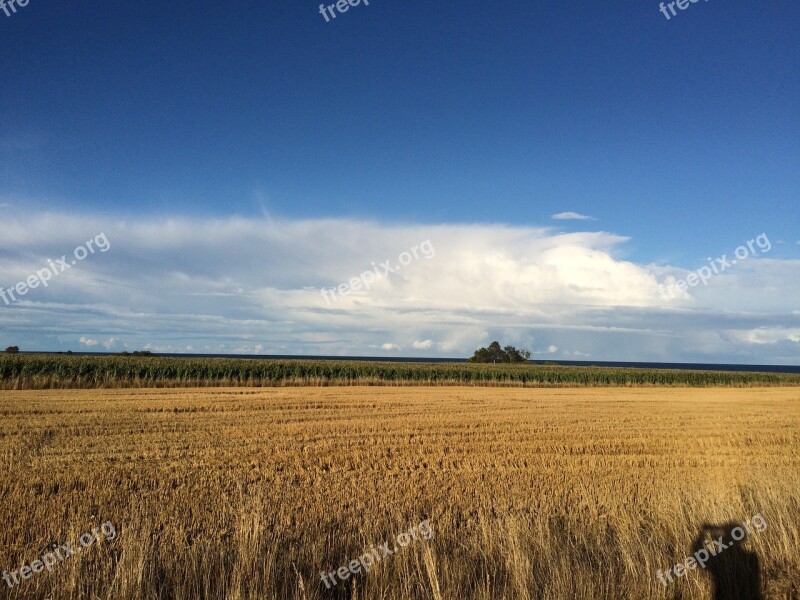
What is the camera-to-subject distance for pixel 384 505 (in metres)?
8.58

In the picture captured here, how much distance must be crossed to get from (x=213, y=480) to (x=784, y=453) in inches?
580

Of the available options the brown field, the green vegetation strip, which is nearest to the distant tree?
the green vegetation strip

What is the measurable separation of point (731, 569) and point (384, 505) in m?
4.65

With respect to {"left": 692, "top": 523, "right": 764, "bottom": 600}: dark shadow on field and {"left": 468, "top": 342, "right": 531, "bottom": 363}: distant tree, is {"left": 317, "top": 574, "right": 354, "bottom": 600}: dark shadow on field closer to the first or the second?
{"left": 692, "top": 523, "right": 764, "bottom": 600}: dark shadow on field

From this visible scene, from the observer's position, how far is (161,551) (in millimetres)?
5949

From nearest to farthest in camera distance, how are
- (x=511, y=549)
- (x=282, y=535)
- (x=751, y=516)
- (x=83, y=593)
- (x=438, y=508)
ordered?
(x=83, y=593) → (x=511, y=549) → (x=282, y=535) → (x=751, y=516) → (x=438, y=508)

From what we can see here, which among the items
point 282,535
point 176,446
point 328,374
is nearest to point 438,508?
point 282,535

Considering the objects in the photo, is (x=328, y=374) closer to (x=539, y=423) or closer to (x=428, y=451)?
(x=539, y=423)

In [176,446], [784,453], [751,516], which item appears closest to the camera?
[751,516]

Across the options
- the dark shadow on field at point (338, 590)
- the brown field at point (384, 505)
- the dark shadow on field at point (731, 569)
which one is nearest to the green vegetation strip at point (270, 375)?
the brown field at point (384, 505)

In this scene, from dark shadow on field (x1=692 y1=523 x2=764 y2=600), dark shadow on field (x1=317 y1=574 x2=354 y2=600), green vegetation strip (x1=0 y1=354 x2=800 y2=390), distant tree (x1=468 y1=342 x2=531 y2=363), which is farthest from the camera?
distant tree (x1=468 y1=342 x2=531 y2=363)

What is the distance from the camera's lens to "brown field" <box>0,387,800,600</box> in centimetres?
539

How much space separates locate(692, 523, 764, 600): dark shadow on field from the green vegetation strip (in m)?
37.4

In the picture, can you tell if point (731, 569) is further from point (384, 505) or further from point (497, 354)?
point (497, 354)
